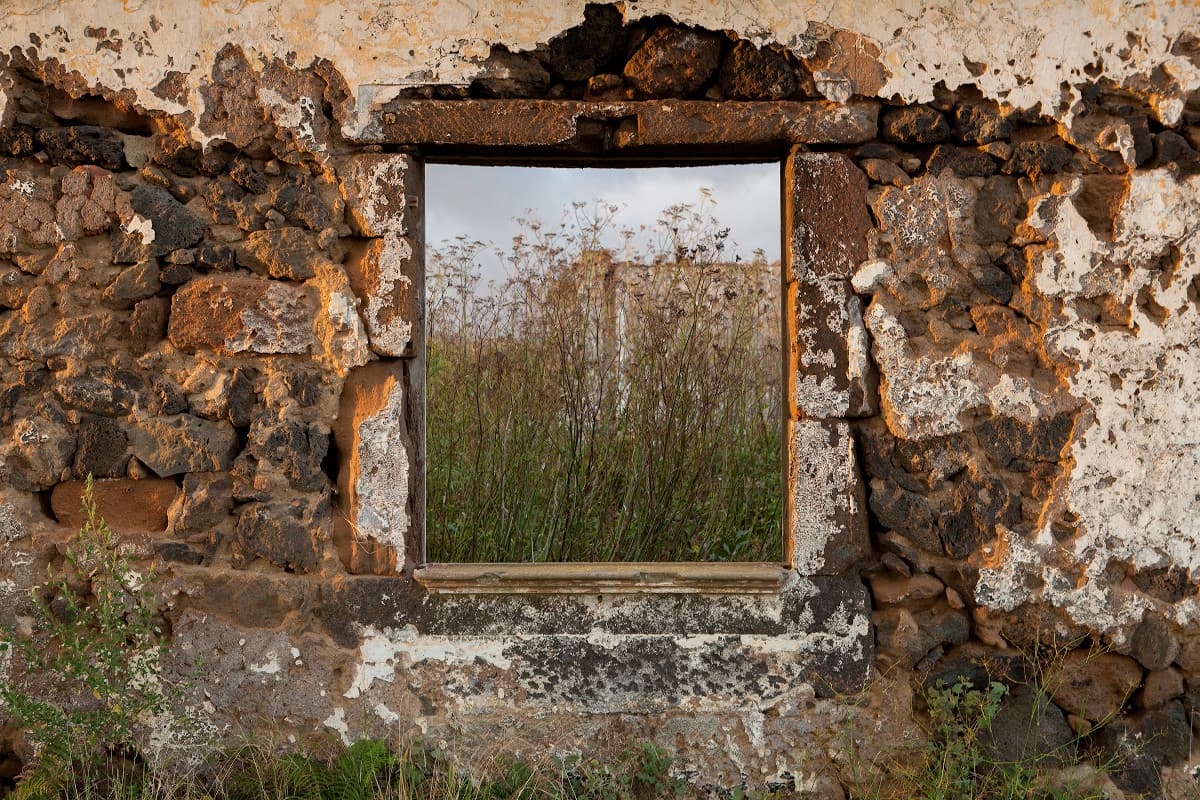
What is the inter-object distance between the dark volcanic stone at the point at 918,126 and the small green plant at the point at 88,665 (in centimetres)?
266

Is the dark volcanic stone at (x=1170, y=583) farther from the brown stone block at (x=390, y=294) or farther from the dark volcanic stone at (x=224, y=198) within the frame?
the dark volcanic stone at (x=224, y=198)

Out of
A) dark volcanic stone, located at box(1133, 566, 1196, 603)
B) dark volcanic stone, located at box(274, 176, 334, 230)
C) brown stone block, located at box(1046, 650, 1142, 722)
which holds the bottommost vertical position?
brown stone block, located at box(1046, 650, 1142, 722)

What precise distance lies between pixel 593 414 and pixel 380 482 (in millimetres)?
1629

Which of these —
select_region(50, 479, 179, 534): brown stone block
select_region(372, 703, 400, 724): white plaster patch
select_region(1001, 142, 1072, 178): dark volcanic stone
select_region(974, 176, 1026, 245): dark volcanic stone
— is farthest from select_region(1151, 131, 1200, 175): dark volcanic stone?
select_region(50, 479, 179, 534): brown stone block

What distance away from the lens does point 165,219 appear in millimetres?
2895

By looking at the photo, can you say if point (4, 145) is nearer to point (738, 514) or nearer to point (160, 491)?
point (160, 491)

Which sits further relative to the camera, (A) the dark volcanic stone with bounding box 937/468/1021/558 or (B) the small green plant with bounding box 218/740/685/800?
(A) the dark volcanic stone with bounding box 937/468/1021/558

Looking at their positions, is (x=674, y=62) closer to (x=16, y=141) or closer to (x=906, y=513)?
(x=906, y=513)

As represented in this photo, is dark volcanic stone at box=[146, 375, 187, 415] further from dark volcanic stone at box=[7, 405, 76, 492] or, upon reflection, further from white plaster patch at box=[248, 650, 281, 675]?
white plaster patch at box=[248, 650, 281, 675]

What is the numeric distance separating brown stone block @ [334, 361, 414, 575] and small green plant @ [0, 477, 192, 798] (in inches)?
25.7

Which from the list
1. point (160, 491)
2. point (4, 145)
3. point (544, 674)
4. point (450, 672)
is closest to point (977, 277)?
point (544, 674)

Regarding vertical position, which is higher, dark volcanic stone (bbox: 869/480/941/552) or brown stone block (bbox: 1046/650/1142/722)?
dark volcanic stone (bbox: 869/480/941/552)

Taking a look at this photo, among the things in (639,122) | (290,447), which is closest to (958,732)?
(639,122)

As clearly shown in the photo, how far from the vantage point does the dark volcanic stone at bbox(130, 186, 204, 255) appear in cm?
289
